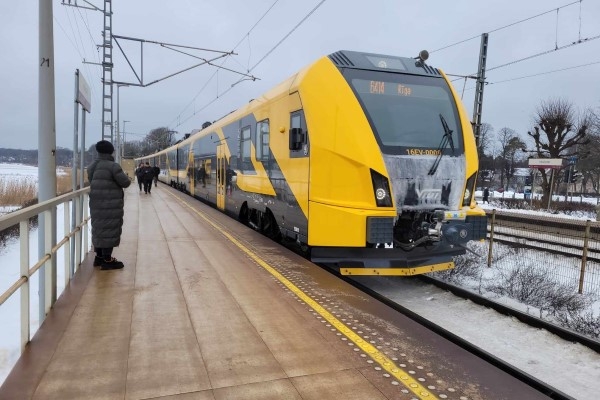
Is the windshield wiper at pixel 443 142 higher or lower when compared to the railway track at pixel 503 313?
higher

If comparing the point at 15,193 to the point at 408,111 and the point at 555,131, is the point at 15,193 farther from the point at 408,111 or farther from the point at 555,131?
the point at 555,131

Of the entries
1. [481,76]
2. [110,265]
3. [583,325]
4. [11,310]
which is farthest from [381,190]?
[481,76]

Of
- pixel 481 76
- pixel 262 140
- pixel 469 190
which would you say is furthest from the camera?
pixel 481 76

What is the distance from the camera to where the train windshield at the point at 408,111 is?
5.84 metres

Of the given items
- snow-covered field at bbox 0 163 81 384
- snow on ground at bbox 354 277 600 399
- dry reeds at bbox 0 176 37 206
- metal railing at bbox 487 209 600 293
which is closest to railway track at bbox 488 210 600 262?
metal railing at bbox 487 209 600 293

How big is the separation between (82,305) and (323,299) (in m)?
2.35

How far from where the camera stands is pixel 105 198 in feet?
17.9

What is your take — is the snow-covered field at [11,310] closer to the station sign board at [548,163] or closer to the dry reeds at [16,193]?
the dry reeds at [16,193]

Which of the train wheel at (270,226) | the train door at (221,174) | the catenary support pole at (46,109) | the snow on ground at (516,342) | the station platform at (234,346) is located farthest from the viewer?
the train door at (221,174)

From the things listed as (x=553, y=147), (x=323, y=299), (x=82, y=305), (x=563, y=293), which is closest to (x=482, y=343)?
(x=323, y=299)

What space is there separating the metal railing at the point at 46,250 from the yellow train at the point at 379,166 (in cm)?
286

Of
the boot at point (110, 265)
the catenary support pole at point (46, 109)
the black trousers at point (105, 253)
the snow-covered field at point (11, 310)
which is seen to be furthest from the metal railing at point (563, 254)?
the snow-covered field at point (11, 310)

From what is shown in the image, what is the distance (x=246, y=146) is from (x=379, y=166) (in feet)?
16.3

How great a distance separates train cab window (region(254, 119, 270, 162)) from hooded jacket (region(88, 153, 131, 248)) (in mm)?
3156
